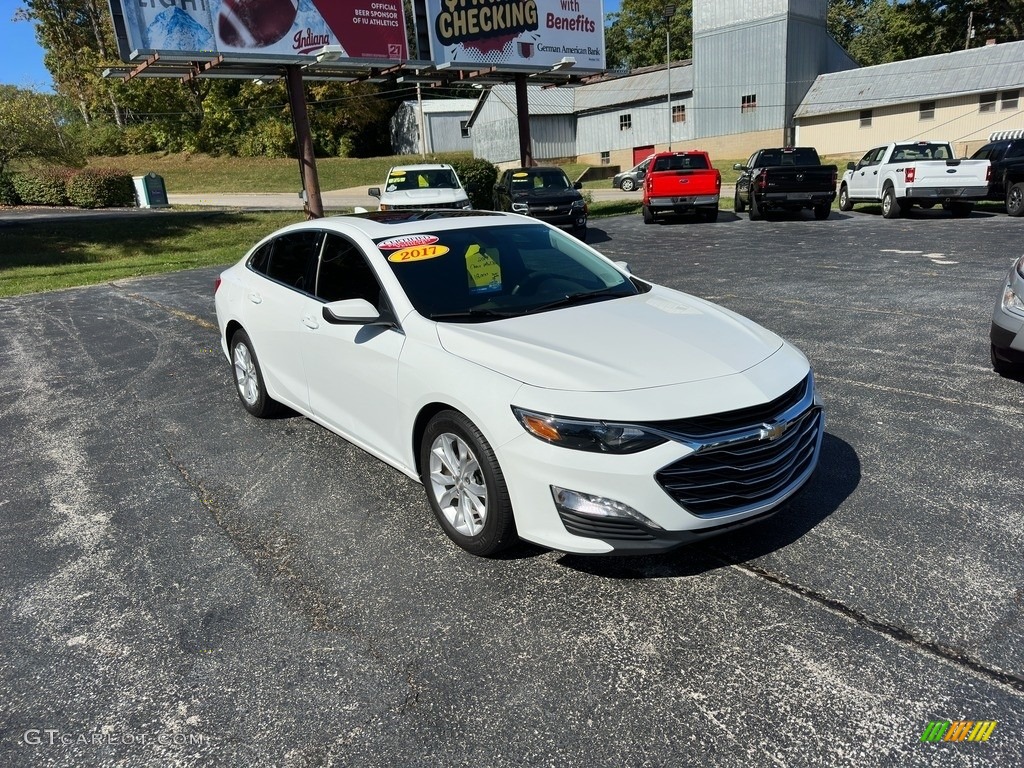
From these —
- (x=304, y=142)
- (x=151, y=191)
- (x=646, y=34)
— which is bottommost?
(x=151, y=191)

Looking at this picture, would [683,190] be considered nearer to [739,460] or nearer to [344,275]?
[344,275]

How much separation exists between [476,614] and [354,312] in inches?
65.4

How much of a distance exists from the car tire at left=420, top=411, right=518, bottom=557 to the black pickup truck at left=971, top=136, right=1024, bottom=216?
61.7 ft

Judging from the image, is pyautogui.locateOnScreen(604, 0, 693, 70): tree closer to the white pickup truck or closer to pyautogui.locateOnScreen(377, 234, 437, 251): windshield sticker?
the white pickup truck

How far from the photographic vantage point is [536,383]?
10.3 feet

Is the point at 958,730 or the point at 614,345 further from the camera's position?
the point at 614,345

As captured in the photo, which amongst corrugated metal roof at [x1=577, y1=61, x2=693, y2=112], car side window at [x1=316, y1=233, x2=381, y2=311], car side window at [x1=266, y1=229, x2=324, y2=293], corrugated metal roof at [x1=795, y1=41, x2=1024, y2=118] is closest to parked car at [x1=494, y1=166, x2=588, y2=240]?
car side window at [x1=266, y1=229, x2=324, y2=293]

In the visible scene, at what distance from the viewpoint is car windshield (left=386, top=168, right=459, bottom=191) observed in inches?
660

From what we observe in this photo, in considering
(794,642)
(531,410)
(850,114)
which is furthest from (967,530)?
(850,114)

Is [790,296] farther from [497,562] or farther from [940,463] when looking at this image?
[497,562]

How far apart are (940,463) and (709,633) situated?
2279mm

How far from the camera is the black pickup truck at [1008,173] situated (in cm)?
1742

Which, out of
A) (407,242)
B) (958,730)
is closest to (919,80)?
(407,242)

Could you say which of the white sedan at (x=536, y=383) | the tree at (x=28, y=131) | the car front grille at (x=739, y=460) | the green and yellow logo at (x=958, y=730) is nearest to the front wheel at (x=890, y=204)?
the white sedan at (x=536, y=383)
